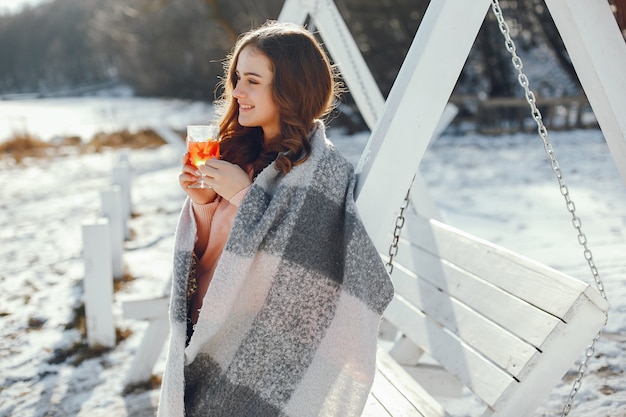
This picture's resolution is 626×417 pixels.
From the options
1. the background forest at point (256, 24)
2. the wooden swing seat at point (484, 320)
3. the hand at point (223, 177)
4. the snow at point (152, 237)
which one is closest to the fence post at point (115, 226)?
the snow at point (152, 237)

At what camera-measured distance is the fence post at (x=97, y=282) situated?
11.1 ft

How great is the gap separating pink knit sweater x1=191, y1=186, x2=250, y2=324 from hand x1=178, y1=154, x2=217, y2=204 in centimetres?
2

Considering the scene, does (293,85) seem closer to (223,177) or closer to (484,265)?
(223,177)

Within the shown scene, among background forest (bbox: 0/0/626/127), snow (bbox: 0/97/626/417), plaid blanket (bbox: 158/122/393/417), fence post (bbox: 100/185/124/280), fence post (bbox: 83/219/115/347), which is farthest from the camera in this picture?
background forest (bbox: 0/0/626/127)

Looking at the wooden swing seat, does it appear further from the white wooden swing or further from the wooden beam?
the wooden beam

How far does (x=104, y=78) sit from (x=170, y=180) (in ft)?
135

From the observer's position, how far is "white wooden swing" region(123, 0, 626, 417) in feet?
5.29

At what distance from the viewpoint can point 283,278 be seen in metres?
1.59

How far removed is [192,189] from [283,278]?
41 cm

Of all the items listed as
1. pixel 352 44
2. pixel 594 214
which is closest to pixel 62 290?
pixel 352 44

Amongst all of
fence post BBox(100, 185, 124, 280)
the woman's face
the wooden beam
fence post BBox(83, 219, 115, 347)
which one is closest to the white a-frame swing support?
the wooden beam

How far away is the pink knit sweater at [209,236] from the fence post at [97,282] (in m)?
1.73

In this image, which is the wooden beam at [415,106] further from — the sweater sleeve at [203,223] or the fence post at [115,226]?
the fence post at [115,226]

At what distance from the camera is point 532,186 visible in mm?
7031
